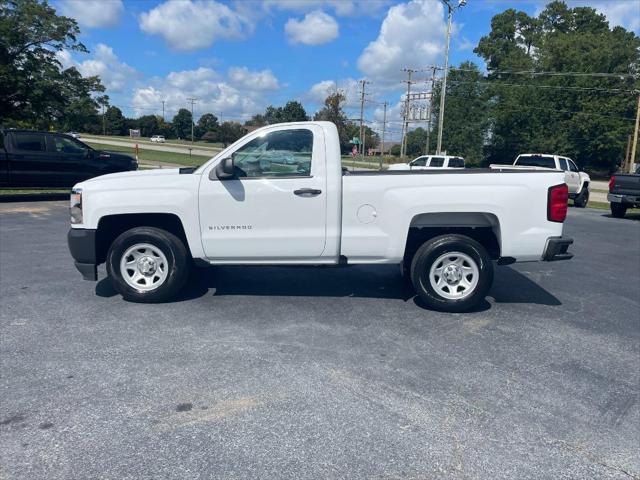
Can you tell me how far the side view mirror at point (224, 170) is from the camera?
5215 millimetres

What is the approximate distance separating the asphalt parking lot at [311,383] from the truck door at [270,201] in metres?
0.67

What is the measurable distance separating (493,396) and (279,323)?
2150 mm

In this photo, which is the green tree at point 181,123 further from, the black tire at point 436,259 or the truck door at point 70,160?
the black tire at point 436,259

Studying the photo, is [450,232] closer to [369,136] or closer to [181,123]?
[369,136]

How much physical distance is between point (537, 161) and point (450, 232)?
1639 centimetres

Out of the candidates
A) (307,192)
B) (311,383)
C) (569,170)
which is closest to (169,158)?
(569,170)

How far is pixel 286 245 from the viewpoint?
5.48 m

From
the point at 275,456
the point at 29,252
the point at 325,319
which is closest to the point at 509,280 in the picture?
the point at 325,319

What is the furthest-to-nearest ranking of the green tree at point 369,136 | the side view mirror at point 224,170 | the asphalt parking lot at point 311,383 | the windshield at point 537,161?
the green tree at point 369,136 < the windshield at point 537,161 < the side view mirror at point 224,170 < the asphalt parking lot at point 311,383

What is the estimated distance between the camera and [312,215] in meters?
5.43

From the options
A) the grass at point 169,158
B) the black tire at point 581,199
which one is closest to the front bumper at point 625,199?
the black tire at point 581,199

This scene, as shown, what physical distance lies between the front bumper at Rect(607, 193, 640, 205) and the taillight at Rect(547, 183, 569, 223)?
12109 mm

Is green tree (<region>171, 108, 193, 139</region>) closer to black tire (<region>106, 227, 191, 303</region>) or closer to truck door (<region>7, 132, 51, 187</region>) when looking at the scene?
truck door (<region>7, 132, 51, 187</region>)

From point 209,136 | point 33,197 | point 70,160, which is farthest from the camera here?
point 209,136
